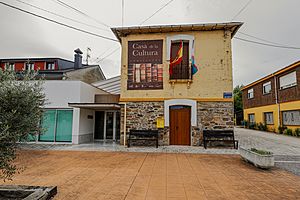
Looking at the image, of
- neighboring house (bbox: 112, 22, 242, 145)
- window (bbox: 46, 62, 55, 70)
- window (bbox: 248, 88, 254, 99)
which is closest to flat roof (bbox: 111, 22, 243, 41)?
neighboring house (bbox: 112, 22, 242, 145)

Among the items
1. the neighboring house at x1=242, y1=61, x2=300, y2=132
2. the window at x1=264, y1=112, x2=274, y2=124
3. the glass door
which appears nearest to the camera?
the glass door

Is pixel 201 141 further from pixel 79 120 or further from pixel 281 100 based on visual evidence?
pixel 281 100

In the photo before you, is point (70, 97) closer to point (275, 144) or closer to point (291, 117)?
point (275, 144)

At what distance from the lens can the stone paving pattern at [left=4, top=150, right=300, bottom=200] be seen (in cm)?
370

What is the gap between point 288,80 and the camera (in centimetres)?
1570

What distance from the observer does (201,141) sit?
955cm

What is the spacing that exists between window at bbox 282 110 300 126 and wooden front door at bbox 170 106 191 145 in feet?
35.2

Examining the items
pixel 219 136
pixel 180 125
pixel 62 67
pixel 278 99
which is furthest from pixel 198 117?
pixel 62 67

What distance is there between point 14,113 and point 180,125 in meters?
7.98

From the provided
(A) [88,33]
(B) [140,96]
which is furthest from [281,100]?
(A) [88,33]

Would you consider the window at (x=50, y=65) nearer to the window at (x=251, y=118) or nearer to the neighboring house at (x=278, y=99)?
the neighboring house at (x=278, y=99)

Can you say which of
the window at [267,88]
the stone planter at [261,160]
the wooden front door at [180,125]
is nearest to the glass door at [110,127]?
the wooden front door at [180,125]

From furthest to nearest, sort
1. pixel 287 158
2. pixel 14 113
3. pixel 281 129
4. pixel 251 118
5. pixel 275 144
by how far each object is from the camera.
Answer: pixel 251 118
pixel 281 129
pixel 275 144
pixel 287 158
pixel 14 113

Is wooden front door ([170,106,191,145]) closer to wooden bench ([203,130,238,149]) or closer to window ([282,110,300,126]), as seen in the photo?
wooden bench ([203,130,238,149])
